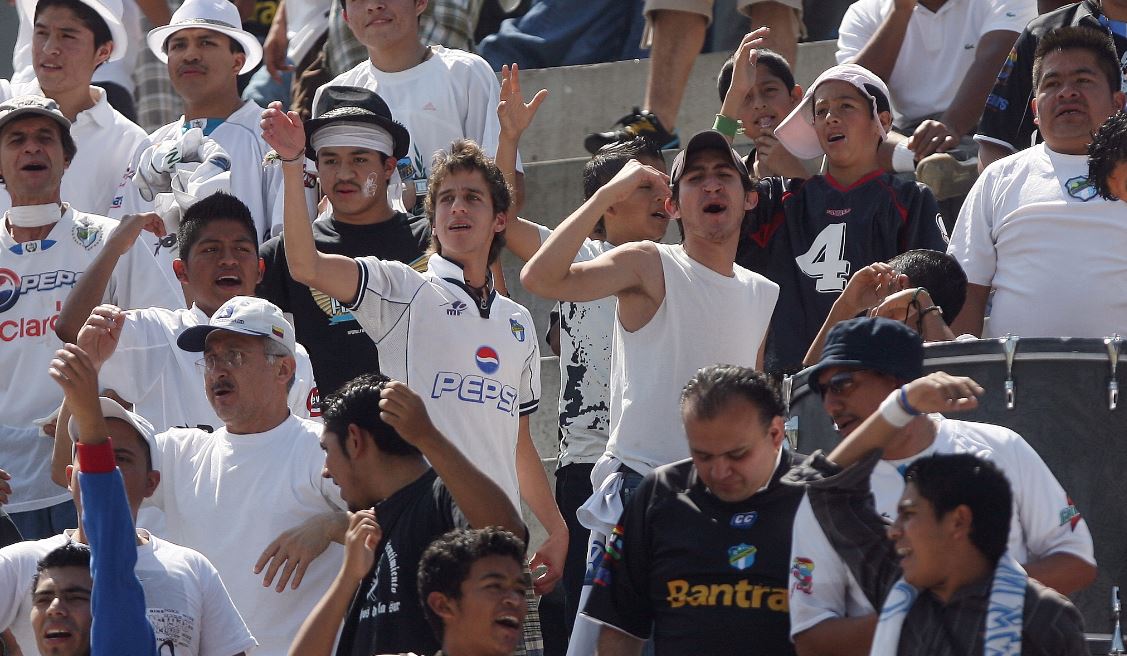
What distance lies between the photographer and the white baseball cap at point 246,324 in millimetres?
5258

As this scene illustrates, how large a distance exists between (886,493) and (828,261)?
1.89 meters

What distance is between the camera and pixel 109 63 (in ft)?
29.1

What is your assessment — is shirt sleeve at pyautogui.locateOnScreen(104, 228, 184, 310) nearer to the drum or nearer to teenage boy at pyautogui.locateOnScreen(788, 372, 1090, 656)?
the drum

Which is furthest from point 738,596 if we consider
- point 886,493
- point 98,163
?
point 98,163

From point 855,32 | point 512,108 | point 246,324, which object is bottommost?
point 246,324

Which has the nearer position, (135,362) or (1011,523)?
(1011,523)

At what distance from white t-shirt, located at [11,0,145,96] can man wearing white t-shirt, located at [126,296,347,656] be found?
11.3ft

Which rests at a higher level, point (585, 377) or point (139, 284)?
point (139, 284)

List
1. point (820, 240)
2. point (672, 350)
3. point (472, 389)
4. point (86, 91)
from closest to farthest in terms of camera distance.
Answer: point (672, 350) < point (472, 389) < point (820, 240) < point (86, 91)

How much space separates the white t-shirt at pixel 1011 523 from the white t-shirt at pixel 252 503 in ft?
4.66

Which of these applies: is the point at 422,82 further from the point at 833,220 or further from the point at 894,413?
the point at 894,413

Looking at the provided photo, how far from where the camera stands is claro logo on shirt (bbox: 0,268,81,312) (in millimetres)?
6316

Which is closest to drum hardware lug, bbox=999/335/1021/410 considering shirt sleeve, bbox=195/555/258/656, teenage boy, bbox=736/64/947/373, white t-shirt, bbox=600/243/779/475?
white t-shirt, bbox=600/243/779/475

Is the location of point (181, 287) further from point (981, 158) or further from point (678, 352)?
point (981, 158)
